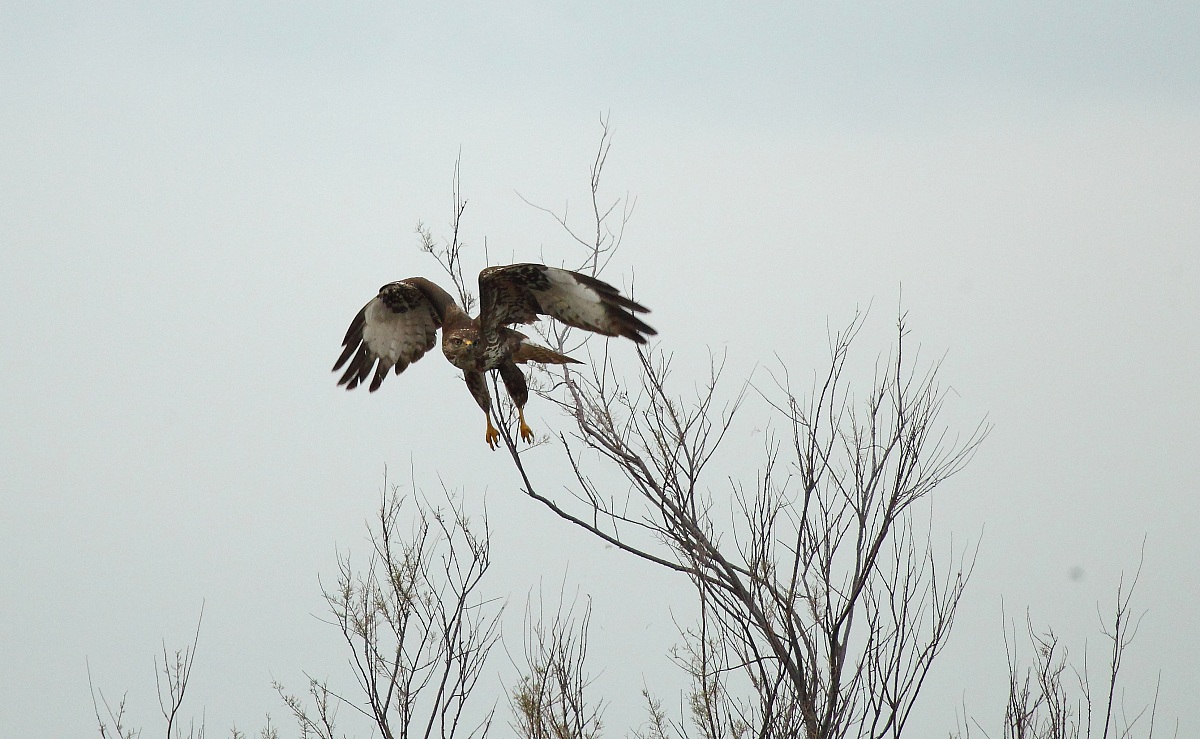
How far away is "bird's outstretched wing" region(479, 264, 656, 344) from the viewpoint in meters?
5.38

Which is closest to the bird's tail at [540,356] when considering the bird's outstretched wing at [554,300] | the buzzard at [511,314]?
the buzzard at [511,314]

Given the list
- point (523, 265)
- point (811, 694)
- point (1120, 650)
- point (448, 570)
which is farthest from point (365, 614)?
point (1120, 650)

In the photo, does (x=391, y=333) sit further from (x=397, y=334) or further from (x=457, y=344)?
(x=457, y=344)

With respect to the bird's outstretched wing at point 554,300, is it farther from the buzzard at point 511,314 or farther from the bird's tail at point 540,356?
the bird's tail at point 540,356

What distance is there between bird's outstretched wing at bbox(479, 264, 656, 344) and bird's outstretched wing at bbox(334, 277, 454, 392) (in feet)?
2.33

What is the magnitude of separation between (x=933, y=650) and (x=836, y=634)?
1.42 feet

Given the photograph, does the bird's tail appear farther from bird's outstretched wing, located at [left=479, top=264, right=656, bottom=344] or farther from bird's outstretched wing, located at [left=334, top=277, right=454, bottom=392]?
bird's outstretched wing, located at [left=334, top=277, right=454, bottom=392]

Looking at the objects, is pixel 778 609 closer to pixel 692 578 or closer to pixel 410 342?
pixel 692 578

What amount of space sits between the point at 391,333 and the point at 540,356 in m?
1.18

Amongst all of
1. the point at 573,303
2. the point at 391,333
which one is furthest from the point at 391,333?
the point at 573,303

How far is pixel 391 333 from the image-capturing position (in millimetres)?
6309

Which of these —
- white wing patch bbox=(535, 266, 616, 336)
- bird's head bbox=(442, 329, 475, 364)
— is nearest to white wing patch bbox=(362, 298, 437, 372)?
bird's head bbox=(442, 329, 475, 364)

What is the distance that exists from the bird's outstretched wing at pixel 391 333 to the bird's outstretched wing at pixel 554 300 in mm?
711

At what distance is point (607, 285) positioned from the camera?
17.4ft
